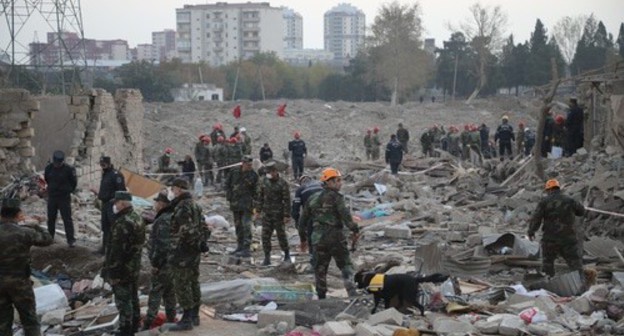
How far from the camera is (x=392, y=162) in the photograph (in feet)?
87.4

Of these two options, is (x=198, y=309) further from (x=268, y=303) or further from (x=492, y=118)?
(x=492, y=118)

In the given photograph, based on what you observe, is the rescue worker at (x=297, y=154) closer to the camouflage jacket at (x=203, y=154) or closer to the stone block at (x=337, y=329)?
the camouflage jacket at (x=203, y=154)

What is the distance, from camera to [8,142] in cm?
1973

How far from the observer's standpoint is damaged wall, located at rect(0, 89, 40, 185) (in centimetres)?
1973

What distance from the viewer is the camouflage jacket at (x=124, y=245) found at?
30.3ft

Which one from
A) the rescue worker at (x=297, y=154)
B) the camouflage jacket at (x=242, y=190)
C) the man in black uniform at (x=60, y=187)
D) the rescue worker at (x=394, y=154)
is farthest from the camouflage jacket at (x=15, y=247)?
the rescue worker at (x=297, y=154)

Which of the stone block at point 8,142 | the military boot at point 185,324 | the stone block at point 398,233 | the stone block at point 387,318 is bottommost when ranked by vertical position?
the stone block at point 398,233

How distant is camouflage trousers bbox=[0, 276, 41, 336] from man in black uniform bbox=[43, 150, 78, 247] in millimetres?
4756

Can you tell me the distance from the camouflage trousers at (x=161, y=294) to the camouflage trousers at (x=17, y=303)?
3.68 feet

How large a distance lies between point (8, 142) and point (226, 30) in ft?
433

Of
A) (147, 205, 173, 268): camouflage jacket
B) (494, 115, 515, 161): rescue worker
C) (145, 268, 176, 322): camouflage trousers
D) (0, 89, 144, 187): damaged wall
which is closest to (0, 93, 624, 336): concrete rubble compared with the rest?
(0, 89, 144, 187): damaged wall

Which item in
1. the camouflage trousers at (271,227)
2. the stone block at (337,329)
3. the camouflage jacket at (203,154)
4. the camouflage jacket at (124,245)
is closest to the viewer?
the stone block at (337,329)

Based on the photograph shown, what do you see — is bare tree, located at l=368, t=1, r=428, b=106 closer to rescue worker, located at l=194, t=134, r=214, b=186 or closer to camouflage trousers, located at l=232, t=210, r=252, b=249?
rescue worker, located at l=194, t=134, r=214, b=186

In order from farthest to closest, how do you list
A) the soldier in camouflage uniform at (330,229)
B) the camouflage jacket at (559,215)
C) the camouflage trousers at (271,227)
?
the camouflage trousers at (271,227), the camouflage jacket at (559,215), the soldier in camouflage uniform at (330,229)
